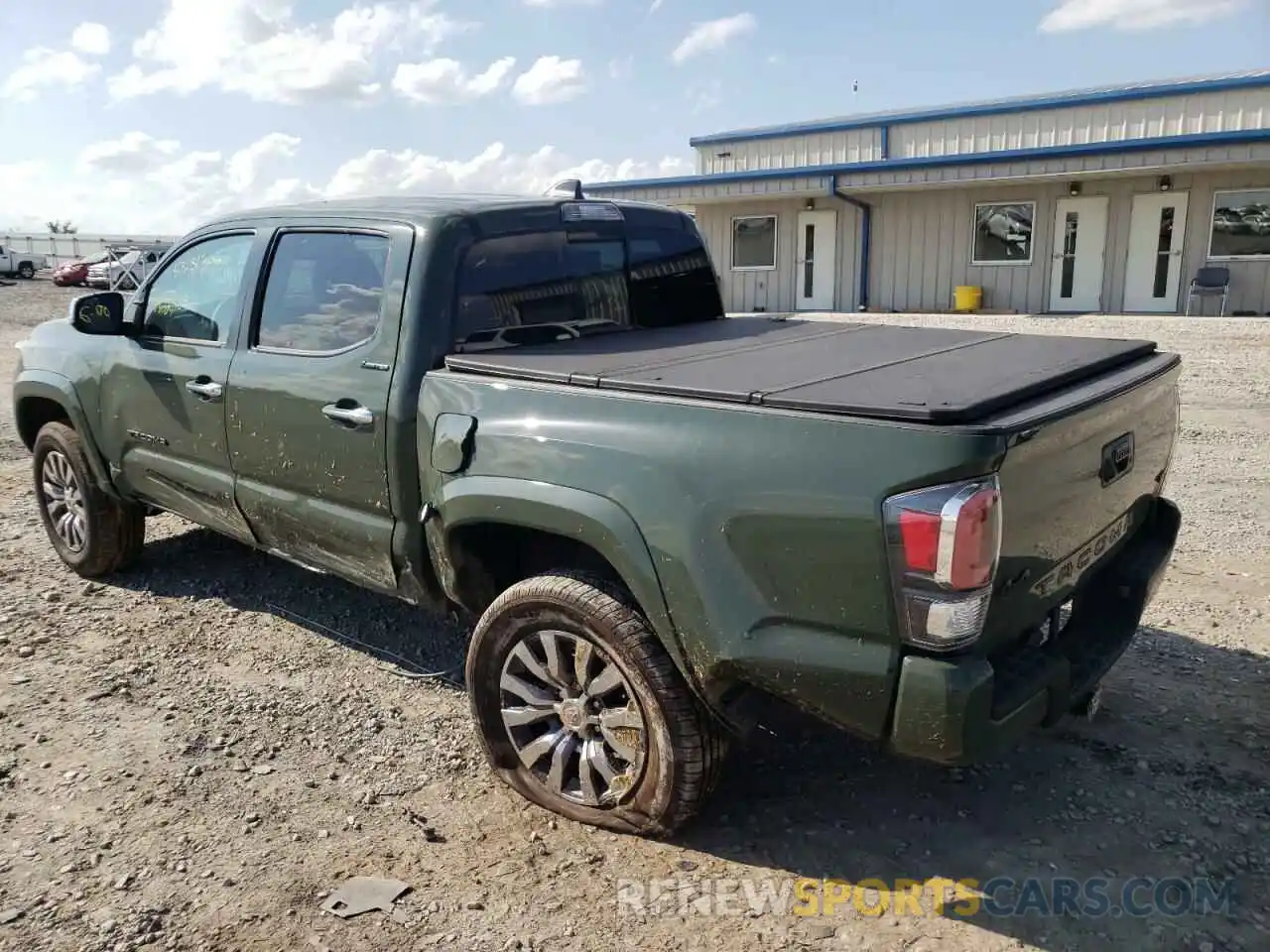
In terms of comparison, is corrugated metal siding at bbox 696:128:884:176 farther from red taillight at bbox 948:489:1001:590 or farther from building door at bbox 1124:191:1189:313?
red taillight at bbox 948:489:1001:590

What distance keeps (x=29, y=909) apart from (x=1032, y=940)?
2735mm

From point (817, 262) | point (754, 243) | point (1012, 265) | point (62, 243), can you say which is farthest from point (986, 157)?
point (62, 243)

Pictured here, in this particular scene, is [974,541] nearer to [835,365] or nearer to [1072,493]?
[1072,493]

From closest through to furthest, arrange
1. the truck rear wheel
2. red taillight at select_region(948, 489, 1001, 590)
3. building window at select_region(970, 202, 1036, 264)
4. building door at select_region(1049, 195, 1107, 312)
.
Answer: 1. red taillight at select_region(948, 489, 1001, 590)
2. the truck rear wheel
3. building door at select_region(1049, 195, 1107, 312)
4. building window at select_region(970, 202, 1036, 264)

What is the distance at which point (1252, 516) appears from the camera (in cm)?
596

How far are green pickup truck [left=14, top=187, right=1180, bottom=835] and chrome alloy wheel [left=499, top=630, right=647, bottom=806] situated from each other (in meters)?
0.01

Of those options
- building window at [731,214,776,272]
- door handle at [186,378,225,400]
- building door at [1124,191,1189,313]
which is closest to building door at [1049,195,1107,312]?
building door at [1124,191,1189,313]

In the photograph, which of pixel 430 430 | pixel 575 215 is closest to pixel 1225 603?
pixel 575 215

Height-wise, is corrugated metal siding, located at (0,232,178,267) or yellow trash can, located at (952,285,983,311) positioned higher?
corrugated metal siding, located at (0,232,178,267)

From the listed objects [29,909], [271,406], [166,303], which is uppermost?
[166,303]

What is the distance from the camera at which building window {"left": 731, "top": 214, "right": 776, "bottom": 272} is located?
871 inches

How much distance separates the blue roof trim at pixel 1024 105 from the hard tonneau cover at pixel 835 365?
707 inches

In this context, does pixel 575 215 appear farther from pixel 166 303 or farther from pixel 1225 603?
pixel 1225 603

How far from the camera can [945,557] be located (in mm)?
2270
